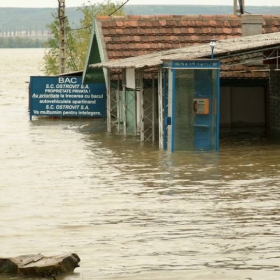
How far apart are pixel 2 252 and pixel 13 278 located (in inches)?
55.2

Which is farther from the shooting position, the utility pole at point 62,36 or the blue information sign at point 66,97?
the utility pole at point 62,36

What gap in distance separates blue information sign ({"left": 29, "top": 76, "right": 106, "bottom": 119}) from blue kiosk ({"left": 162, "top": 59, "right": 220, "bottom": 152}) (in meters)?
13.3

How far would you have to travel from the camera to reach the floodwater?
1248 cm

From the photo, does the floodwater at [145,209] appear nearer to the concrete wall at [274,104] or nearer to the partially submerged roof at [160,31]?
the concrete wall at [274,104]

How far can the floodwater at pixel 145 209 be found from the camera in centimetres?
1248

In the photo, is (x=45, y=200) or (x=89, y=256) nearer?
(x=89, y=256)

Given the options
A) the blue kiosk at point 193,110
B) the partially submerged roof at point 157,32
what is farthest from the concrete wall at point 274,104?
the blue kiosk at point 193,110

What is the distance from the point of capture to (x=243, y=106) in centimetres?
3588

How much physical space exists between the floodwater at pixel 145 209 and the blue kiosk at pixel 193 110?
527 millimetres

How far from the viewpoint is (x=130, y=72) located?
102 ft

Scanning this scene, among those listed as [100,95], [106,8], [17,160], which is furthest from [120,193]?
[106,8]

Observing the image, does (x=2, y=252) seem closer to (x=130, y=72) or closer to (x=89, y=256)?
(x=89, y=256)

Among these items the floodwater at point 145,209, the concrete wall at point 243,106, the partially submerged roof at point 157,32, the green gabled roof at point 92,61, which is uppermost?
the partially submerged roof at point 157,32

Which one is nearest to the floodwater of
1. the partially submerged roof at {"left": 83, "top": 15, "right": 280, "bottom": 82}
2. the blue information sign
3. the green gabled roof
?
the partially submerged roof at {"left": 83, "top": 15, "right": 280, "bottom": 82}
